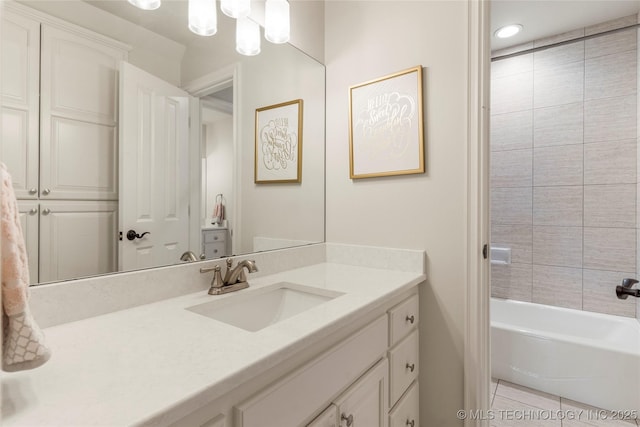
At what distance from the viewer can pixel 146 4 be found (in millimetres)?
977

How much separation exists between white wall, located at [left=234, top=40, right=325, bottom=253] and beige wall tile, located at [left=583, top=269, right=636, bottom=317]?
2.04 m

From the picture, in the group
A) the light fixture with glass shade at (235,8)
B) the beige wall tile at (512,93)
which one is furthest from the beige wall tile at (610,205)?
the light fixture with glass shade at (235,8)

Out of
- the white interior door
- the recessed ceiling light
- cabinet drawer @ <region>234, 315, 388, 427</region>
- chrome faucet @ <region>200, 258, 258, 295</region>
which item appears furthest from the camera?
the recessed ceiling light

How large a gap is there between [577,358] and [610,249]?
2.93 feet

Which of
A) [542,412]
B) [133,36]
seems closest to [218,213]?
[133,36]

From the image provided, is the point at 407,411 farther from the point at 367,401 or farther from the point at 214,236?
the point at 214,236

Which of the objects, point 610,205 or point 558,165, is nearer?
point 610,205

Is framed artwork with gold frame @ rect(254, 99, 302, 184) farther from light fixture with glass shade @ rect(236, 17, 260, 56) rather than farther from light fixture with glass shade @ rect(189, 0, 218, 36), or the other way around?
light fixture with glass shade @ rect(189, 0, 218, 36)

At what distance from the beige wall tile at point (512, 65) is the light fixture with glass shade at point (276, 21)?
1.93 meters

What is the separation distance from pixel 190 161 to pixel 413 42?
111 centimetres

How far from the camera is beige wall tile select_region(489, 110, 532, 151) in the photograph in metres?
2.43

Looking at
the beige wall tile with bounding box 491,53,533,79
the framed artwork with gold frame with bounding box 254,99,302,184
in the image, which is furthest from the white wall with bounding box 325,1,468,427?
the beige wall tile with bounding box 491,53,533,79

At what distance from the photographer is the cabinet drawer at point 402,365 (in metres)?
1.11

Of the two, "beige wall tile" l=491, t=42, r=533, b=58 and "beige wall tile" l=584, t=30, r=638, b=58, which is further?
"beige wall tile" l=491, t=42, r=533, b=58
